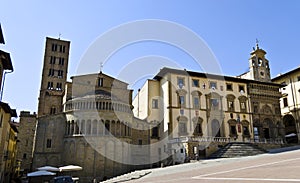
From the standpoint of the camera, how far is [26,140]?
53500 mm

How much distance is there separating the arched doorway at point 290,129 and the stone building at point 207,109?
480cm

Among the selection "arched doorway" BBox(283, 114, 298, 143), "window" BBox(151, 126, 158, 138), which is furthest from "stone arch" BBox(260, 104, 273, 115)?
"window" BBox(151, 126, 158, 138)

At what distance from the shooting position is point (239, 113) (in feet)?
135

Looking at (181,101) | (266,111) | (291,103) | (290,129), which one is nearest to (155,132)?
(181,101)

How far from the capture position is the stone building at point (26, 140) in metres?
52.3

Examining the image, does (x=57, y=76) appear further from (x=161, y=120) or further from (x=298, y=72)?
(x=298, y=72)

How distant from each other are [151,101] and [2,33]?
2660 cm

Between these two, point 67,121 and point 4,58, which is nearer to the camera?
point 4,58

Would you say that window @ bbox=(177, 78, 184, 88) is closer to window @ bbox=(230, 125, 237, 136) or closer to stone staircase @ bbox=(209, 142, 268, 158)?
window @ bbox=(230, 125, 237, 136)

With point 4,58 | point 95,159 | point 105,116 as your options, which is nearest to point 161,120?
point 105,116

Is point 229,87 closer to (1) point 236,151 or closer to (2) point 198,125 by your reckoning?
(2) point 198,125

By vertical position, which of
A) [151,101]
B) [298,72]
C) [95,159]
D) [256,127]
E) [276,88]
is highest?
[298,72]

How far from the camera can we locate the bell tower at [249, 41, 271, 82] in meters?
50.3

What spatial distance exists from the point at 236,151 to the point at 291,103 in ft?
73.9
